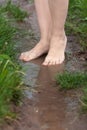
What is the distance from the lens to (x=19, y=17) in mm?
5133

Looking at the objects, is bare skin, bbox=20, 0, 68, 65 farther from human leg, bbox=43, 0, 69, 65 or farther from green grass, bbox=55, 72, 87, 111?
green grass, bbox=55, 72, 87, 111

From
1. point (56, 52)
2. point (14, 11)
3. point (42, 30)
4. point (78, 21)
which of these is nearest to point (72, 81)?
point (56, 52)

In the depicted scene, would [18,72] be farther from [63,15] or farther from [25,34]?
[25,34]

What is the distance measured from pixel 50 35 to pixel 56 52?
0.53 feet

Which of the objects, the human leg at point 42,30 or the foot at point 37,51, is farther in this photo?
the foot at point 37,51

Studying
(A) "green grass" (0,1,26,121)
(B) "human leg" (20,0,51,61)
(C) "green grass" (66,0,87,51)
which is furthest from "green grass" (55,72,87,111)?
(C) "green grass" (66,0,87,51)

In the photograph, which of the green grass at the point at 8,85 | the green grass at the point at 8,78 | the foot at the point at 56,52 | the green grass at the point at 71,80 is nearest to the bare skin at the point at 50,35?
the foot at the point at 56,52

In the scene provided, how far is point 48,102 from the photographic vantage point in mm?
3393

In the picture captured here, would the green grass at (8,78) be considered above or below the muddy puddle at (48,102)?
above

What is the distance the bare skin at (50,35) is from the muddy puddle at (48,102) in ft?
0.24

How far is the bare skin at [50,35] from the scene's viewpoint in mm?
3982

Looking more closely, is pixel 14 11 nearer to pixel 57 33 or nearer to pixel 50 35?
pixel 50 35

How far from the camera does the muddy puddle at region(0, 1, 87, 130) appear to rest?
3045 mm

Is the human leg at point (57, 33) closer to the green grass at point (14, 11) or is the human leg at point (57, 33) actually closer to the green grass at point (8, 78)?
the green grass at point (8, 78)
